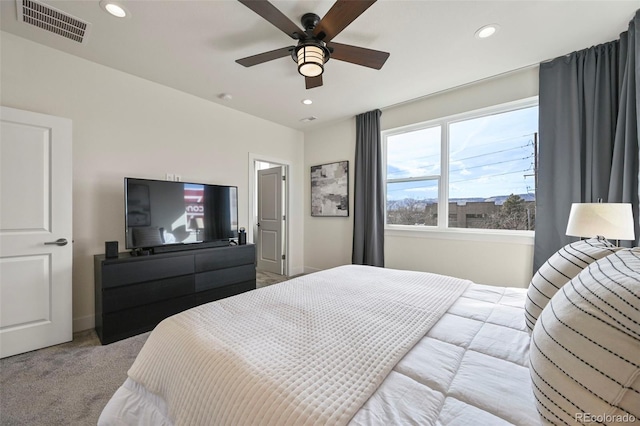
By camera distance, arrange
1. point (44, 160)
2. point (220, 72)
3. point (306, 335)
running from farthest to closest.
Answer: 1. point (220, 72)
2. point (44, 160)
3. point (306, 335)

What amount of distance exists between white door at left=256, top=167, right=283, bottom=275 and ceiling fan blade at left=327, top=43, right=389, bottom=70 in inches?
110

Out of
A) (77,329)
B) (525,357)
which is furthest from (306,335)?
(77,329)

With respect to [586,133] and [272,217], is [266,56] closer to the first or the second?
[586,133]

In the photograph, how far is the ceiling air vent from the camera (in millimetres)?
1886

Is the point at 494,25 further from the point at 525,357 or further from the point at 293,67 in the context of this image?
the point at 525,357

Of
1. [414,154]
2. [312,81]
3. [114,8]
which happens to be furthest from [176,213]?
[414,154]

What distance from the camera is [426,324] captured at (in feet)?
3.85

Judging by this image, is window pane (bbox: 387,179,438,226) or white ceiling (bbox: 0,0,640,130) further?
window pane (bbox: 387,179,438,226)

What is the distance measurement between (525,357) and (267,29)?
2.56 metres

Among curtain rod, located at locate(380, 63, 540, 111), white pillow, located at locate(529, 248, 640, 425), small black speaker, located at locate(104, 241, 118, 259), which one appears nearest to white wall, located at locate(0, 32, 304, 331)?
small black speaker, located at locate(104, 241, 118, 259)

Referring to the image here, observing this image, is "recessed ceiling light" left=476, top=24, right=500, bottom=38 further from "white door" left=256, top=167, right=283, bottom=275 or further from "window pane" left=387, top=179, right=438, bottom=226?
"white door" left=256, top=167, right=283, bottom=275

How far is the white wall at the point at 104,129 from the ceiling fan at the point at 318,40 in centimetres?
161

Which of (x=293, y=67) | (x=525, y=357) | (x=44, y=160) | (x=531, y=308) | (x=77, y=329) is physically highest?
(x=293, y=67)

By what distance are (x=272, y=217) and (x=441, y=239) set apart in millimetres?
2866
